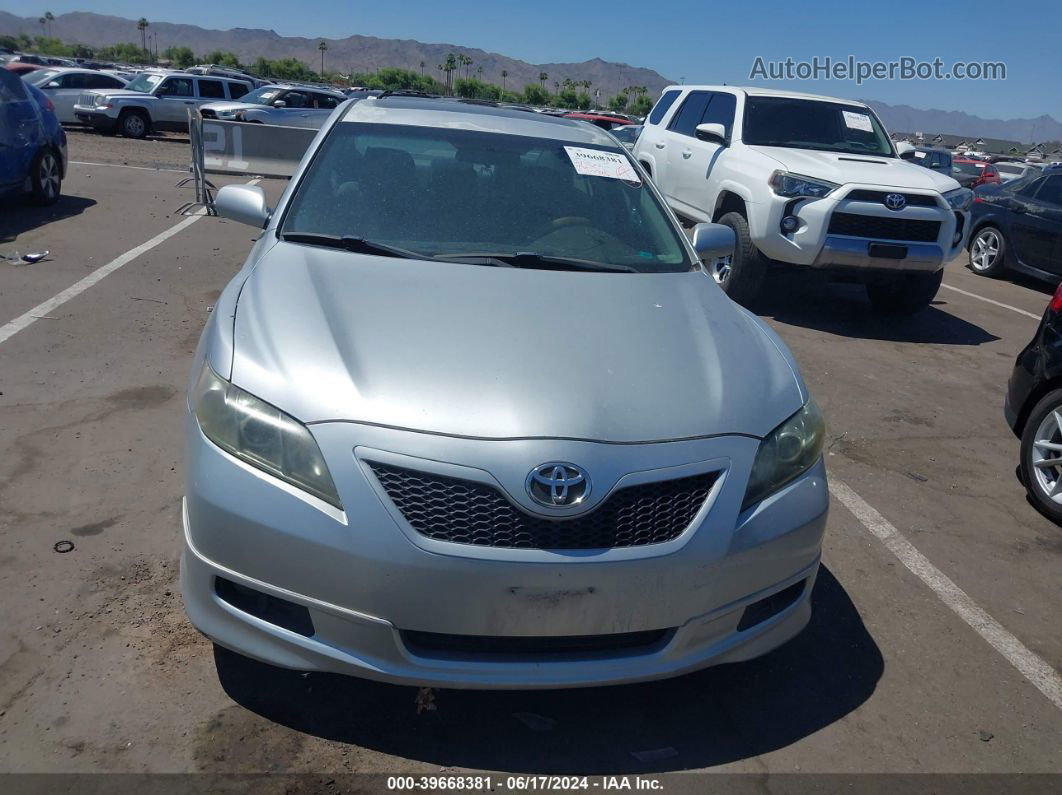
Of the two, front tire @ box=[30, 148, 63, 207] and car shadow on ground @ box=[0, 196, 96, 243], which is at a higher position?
front tire @ box=[30, 148, 63, 207]

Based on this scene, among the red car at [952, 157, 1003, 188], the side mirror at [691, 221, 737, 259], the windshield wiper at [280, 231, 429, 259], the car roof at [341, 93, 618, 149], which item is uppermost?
the car roof at [341, 93, 618, 149]

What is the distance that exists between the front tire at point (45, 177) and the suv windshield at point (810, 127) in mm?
7485

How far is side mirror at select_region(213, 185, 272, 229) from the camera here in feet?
13.8

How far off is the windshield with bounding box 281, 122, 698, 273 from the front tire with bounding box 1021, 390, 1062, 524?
7.38 feet

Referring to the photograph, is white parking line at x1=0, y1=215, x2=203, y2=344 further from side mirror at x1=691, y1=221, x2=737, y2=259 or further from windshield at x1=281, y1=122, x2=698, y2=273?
side mirror at x1=691, y1=221, x2=737, y2=259

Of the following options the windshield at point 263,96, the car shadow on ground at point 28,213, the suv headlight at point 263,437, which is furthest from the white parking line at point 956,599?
the windshield at point 263,96

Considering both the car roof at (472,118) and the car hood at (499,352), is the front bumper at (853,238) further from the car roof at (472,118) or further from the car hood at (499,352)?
the car hood at (499,352)

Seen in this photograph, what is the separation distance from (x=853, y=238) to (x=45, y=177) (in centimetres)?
851

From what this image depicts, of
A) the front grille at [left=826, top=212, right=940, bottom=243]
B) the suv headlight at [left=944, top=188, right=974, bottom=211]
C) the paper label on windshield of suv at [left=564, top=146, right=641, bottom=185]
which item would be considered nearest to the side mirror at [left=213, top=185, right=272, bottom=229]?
the paper label on windshield of suv at [left=564, top=146, right=641, bottom=185]

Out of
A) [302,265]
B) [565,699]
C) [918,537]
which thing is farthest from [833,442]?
[302,265]

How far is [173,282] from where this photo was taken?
305 inches


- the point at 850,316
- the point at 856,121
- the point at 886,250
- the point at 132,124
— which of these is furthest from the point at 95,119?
the point at 886,250

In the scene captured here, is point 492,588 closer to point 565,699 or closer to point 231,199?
point 565,699

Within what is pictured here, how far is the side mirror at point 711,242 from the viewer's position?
4.38 meters
